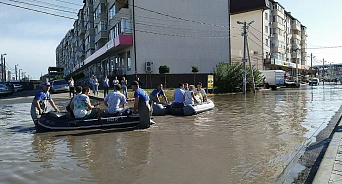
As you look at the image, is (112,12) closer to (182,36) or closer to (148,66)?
(182,36)

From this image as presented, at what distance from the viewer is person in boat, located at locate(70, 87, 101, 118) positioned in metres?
10.5

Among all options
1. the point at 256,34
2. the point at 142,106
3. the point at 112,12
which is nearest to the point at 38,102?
the point at 142,106

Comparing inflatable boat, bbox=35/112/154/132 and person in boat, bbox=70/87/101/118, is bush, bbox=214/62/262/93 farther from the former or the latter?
person in boat, bbox=70/87/101/118

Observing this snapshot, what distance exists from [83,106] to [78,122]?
547 mm

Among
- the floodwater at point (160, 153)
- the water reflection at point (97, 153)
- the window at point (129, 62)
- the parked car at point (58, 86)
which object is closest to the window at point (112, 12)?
the window at point (129, 62)

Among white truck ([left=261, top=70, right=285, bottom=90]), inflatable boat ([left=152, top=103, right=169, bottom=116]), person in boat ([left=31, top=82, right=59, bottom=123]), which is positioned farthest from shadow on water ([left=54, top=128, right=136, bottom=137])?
white truck ([left=261, top=70, right=285, bottom=90])

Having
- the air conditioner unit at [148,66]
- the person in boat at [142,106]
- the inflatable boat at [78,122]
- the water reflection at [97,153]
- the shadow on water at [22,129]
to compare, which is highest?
the air conditioner unit at [148,66]

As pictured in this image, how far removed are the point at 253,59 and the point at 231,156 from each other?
51644 mm

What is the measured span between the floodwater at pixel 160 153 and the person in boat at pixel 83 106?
577mm

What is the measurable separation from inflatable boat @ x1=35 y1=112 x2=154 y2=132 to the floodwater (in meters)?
0.21

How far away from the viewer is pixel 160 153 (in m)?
7.55

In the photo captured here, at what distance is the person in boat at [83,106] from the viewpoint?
10.5 m

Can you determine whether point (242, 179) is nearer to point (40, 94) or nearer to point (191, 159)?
point (191, 159)

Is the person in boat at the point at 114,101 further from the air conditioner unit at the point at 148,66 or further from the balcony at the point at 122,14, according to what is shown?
the balcony at the point at 122,14
